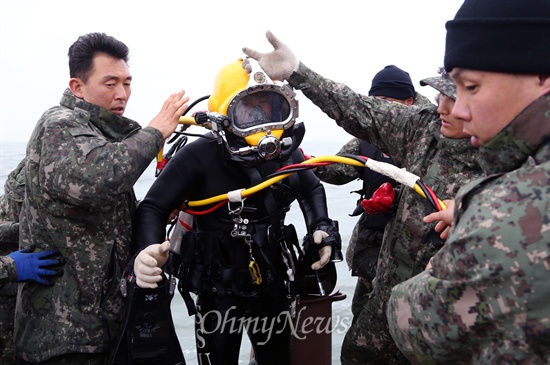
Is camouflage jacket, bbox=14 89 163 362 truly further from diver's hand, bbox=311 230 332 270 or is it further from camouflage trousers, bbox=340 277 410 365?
camouflage trousers, bbox=340 277 410 365

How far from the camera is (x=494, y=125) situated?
3.83 feet

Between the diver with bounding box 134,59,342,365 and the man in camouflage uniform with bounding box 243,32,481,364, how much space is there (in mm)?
114

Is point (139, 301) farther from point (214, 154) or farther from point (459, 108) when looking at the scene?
point (459, 108)

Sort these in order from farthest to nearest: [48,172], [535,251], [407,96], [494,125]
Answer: [407,96] < [48,172] < [494,125] < [535,251]

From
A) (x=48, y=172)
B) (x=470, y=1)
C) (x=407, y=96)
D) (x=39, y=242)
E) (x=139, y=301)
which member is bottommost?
(x=139, y=301)

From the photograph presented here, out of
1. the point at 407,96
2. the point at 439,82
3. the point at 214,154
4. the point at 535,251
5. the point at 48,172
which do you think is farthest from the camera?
the point at 407,96

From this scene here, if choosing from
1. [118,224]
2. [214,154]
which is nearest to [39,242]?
[118,224]

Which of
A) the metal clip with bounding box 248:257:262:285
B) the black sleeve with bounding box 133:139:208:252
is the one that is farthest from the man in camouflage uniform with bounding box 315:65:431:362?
the black sleeve with bounding box 133:139:208:252

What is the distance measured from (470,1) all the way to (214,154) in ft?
4.66

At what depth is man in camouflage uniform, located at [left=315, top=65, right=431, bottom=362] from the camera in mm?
3041

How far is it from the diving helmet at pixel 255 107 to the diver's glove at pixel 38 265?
773 millimetres

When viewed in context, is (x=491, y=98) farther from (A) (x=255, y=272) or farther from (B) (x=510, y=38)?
(A) (x=255, y=272)

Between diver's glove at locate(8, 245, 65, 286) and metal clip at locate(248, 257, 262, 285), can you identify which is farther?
metal clip at locate(248, 257, 262, 285)

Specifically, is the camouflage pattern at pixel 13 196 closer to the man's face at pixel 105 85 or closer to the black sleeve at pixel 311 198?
the man's face at pixel 105 85
